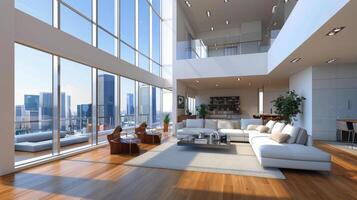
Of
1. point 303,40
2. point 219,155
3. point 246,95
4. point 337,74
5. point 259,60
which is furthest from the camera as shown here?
point 246,95

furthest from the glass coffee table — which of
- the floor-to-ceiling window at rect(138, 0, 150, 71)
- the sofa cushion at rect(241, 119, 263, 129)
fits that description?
the floor-to-ceiling window at rect(138, 0, 150, 71)

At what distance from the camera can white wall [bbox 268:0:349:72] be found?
11.5 feet

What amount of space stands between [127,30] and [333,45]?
681cm

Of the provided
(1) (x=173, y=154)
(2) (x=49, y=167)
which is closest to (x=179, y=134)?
(1) (x=173, y=154)

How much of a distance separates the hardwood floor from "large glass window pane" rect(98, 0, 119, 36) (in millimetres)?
4565

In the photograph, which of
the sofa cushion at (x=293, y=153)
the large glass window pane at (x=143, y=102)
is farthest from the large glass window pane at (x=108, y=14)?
the sofa cushion at (x=293, y=153)

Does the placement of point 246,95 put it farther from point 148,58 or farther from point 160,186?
point 160,186

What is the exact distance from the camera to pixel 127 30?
8102 millimetres

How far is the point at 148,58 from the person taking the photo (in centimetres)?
989

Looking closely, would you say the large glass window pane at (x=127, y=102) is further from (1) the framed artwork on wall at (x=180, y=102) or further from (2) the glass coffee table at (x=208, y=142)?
(2) the glass coffee table at (x=208, y=142)

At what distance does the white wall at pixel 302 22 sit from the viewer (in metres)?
3.50

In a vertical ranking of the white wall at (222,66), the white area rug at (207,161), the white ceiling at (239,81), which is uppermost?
the white wall at (222,66)

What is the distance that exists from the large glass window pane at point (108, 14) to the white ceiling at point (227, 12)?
182 inches

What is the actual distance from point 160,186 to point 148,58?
7.67m
